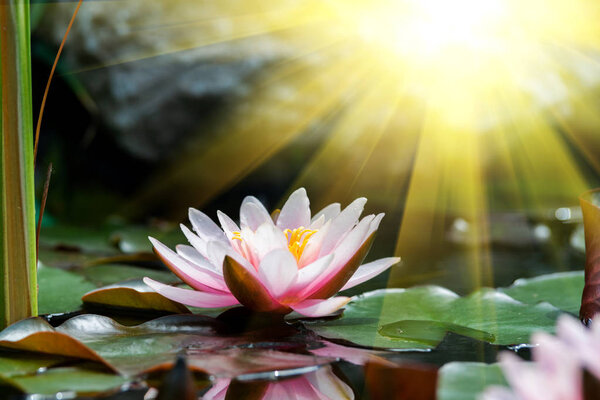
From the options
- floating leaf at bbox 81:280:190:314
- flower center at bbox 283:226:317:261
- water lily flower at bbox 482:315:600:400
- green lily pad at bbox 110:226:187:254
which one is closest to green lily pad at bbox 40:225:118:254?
green lily pad at bbox 110:226:187:254

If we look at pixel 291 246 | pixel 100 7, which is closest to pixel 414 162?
pixel 100 7

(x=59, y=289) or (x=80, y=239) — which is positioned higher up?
(x=80, y=239)

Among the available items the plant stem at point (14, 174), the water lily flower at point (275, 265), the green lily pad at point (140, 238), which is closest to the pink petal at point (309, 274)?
the water lily flower at point (275, 265)

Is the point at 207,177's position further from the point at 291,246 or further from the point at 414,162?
the point at 291,246

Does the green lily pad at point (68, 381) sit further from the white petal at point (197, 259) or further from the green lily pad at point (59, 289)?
the green lily pad at point (59, 289)

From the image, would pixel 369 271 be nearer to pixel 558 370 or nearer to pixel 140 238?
pixel 558 370

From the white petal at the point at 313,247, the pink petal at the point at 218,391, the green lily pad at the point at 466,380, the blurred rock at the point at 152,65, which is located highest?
the blurred rock at the point at 152,65

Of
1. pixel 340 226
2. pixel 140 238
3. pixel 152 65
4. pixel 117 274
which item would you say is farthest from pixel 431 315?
pixel 152 65
